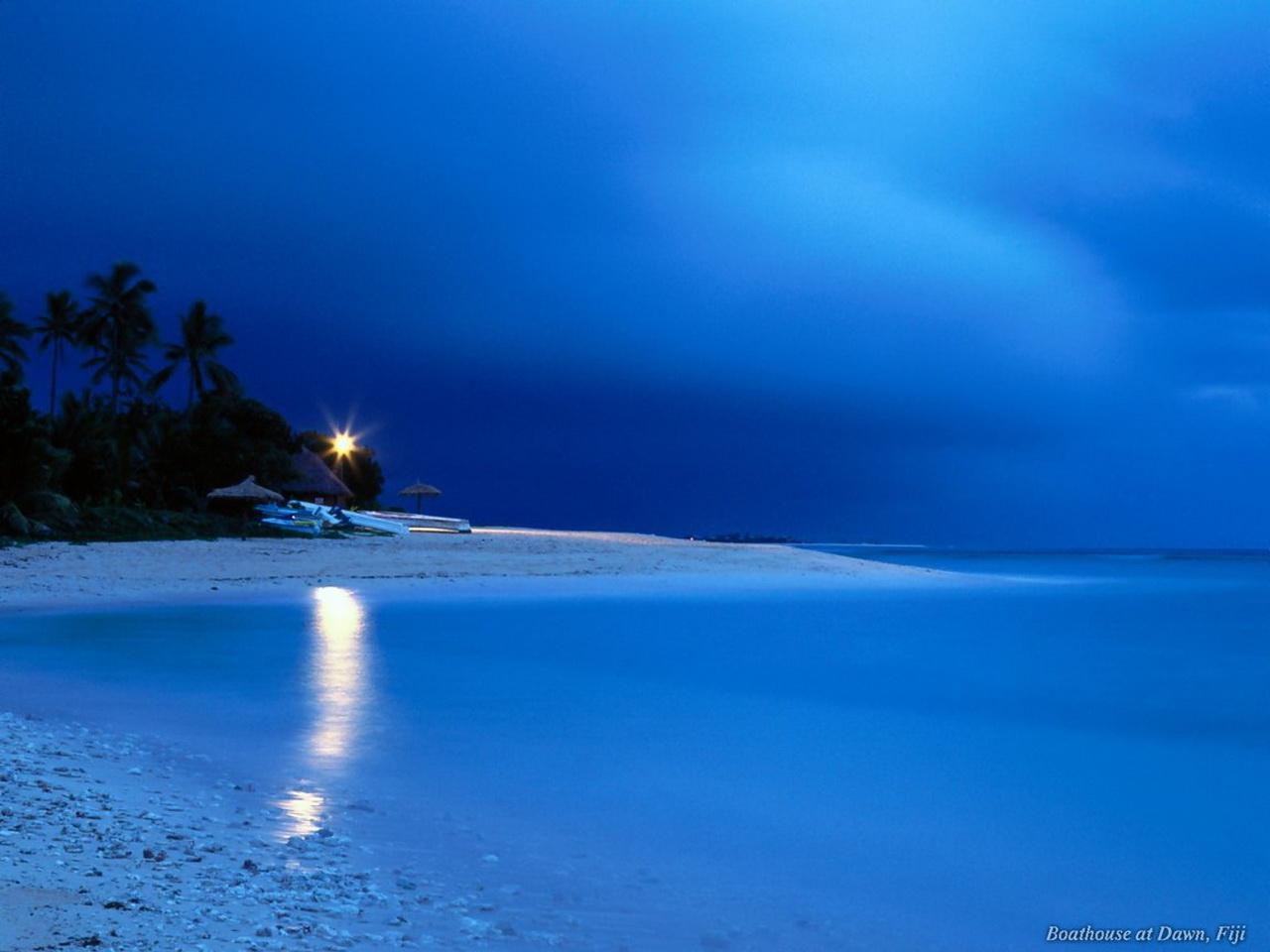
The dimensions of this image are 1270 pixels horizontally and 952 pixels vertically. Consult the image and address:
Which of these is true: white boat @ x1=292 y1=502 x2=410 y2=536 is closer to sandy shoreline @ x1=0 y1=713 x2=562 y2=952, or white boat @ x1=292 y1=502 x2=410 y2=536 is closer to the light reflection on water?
the light reflection on water

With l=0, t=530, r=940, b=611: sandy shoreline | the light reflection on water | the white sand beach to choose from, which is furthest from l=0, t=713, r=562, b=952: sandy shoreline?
l=0, t=530, r=940, b=611: sandy shoreline

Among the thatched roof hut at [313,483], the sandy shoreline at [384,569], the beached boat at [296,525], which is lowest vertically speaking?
the sandy shoreline at [384,569]

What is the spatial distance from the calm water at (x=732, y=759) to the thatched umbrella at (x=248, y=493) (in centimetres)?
2215

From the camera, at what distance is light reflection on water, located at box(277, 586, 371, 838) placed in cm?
636

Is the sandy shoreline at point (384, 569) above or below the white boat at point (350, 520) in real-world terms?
below

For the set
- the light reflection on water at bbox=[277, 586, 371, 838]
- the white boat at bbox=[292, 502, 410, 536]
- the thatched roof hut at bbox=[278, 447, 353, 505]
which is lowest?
the light reflection on water at bbox=[277, 586, 371, 838]

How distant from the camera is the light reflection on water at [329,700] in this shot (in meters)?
6.36

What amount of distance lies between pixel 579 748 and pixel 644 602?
15.5m

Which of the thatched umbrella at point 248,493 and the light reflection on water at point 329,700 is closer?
the light reflection on water at point 329,700

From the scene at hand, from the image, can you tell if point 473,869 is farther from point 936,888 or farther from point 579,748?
point 579,748

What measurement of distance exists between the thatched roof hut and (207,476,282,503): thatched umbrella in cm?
702

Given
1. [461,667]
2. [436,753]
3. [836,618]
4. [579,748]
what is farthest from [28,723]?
[836,618]

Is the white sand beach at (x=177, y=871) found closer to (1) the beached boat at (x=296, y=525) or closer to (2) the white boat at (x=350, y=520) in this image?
(1) the beached boat at (x=296, y=525)

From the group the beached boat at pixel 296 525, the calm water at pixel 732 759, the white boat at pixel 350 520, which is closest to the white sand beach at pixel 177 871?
the calm water at pixel 732 759
